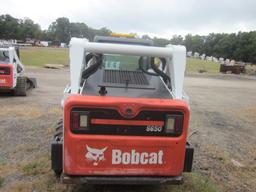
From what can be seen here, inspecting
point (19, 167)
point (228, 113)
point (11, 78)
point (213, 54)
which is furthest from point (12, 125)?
point (213, 54)

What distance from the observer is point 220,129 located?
9.45 meters

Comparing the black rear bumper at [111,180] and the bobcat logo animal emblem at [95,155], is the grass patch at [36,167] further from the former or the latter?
the bobcat logo animal emblem at [95,155]

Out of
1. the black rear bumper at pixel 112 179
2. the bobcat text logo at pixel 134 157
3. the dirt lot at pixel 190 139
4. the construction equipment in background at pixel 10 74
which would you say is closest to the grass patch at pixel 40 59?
the construction equipment in background at pixel 10 74

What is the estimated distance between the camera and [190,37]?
6270 inches

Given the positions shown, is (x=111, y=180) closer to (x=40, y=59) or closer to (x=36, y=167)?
(x=36, y=167)

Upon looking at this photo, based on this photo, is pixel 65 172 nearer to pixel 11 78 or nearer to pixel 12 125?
pixel 12 125

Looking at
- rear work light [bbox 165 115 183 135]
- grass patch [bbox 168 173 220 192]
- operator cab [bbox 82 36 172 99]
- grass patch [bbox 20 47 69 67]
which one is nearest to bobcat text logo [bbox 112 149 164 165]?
rear work light [bbox 165 115 183 135]

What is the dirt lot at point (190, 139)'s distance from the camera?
208 inches

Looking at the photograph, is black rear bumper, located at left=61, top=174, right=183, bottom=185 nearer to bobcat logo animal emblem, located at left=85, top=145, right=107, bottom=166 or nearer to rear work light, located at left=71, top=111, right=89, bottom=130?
bobcat logo animal emblem, located at left=85, top=145, right=107, bottom=166

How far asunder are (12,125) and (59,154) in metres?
4.48

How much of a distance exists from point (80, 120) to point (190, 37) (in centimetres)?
15901

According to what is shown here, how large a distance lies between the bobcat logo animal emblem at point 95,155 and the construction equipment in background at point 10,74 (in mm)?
8897

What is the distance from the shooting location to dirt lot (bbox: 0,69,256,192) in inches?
208

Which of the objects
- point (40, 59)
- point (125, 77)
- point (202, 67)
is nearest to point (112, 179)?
point (125, 77)
